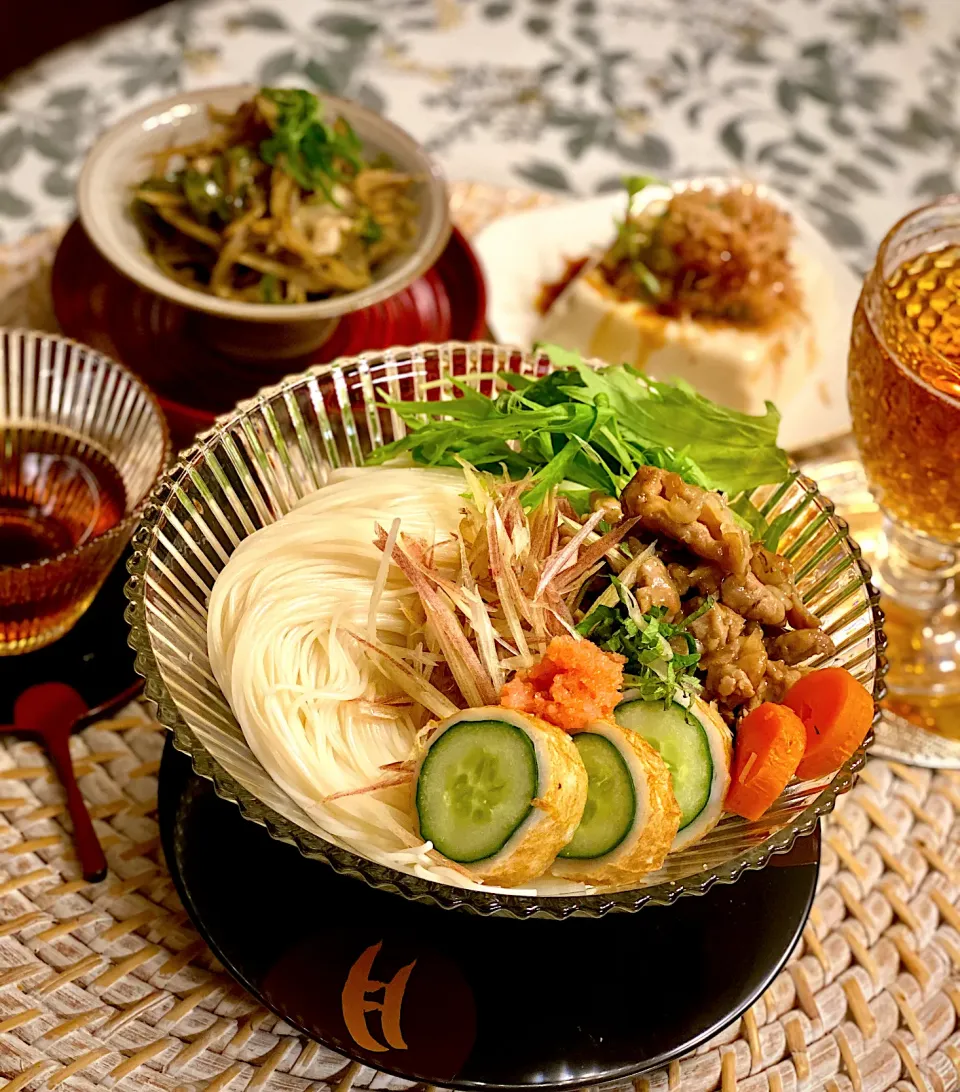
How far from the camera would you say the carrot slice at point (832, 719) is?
203 centimetres

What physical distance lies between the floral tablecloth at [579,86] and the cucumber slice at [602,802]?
2955 mm

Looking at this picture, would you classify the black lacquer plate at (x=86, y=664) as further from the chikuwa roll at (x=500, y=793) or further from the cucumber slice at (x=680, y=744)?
the cucumber slice at (x=680, y=744)

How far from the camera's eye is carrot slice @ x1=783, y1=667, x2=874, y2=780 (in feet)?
6.67

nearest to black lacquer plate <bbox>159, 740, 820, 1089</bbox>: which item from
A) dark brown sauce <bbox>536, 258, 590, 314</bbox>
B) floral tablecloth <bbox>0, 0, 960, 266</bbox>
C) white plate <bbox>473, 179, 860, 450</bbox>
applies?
white plate <bbox>473, 179, 860, 450</bbox>

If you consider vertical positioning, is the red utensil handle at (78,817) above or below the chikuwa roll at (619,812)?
below

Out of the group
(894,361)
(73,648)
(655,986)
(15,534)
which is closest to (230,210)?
(15,534)

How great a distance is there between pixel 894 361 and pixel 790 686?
2.60 feet

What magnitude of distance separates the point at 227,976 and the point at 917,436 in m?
1.78

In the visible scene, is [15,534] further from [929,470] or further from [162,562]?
[929,470]

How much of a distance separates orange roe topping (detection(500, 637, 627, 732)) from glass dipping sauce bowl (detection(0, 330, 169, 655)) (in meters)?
1.14

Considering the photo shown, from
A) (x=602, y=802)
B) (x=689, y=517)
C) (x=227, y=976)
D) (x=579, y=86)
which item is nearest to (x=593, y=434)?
(x=689, y=517)

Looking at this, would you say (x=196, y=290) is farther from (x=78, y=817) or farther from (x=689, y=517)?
(x=689, y=517)

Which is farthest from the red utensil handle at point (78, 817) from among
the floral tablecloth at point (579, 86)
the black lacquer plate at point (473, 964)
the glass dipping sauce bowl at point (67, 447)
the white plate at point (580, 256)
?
the floral tablecloth at point (579, 86)

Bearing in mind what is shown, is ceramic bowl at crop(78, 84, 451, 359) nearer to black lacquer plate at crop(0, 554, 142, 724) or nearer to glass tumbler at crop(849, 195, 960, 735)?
black lacquer plate at crop(0, 554, 142, 724)
